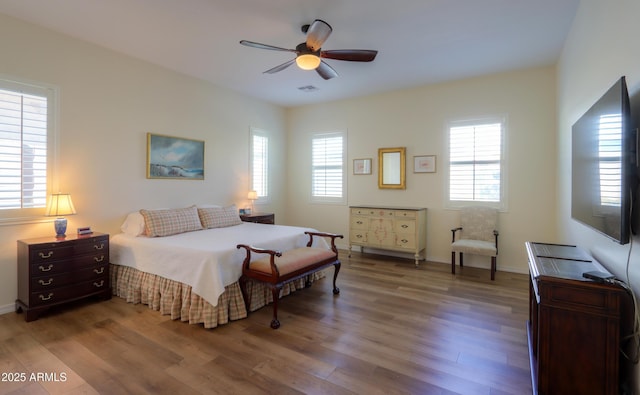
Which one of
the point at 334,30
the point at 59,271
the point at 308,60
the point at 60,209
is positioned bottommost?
the point at 59,271

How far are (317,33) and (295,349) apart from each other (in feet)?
9.08

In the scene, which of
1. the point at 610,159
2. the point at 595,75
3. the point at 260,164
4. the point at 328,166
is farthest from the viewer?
the point at 328,166

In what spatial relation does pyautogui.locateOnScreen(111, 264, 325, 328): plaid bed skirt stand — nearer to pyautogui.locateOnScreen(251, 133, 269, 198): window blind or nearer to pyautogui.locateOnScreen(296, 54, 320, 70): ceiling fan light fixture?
pyautogui.locateOnScreen(296, 54, 320, 70): ceiling fan light fixture

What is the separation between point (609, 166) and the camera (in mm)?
1680

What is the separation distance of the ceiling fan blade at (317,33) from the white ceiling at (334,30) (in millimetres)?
296

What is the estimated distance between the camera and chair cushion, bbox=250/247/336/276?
2.99m

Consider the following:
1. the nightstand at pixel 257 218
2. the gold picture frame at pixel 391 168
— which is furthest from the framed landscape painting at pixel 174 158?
the gold picture frame at pixel 391 168

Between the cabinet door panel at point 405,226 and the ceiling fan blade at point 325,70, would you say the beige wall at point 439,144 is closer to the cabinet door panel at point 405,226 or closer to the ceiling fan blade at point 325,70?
the cabinet door panel at point 405,226

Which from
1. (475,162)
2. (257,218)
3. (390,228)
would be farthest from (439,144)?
(257,218)

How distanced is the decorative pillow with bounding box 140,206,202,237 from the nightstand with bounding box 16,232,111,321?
47 centimetres

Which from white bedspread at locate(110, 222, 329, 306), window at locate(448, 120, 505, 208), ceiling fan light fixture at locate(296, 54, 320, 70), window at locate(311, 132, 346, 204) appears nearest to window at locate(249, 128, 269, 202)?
window at locate(311, 132, 346, 204)

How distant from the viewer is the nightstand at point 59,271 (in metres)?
2.96

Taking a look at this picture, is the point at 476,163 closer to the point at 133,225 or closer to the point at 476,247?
the point at 476,247

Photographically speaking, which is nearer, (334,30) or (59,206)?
(59,206)
